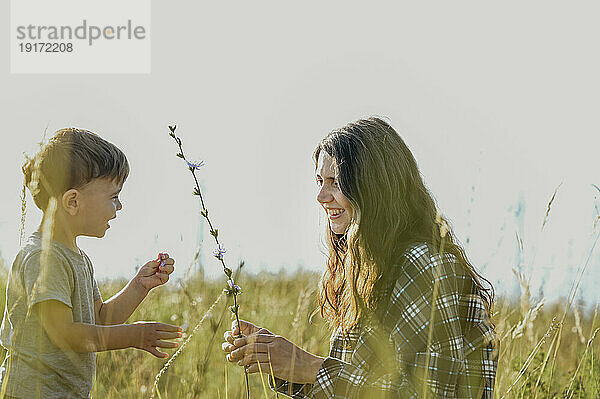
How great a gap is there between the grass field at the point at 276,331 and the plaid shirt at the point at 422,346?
0.61 feet

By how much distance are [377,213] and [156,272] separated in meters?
0.80

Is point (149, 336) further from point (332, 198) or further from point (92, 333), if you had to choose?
point (332, 198)

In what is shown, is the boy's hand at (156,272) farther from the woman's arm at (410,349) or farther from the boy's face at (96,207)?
the woman's arm at (410,349)

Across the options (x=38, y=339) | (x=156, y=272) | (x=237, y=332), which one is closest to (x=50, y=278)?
(x=38, y=339)

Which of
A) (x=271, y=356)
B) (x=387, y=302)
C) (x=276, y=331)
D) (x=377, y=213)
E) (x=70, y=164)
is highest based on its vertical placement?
(x=70, y=164)

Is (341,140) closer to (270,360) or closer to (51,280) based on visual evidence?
(270,360)

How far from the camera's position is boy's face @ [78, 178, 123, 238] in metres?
2.43

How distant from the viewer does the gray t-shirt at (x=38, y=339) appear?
2.28 metres

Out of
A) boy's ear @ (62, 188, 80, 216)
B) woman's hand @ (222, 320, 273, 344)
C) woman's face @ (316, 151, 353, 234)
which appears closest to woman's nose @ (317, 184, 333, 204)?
woman's face @ (316, 151, 353, 234)

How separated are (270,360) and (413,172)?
742mm

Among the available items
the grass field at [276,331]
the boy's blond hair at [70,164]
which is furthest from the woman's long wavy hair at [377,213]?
the boy's blond hair at [70,164]

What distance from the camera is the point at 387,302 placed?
224cm

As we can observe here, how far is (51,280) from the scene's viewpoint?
7.47 ft

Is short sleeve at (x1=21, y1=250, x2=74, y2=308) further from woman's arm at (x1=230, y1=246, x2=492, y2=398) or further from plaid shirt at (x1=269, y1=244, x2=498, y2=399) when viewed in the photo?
plaid shirt at (x1=269, y1=244, x2=498, y2=399)
